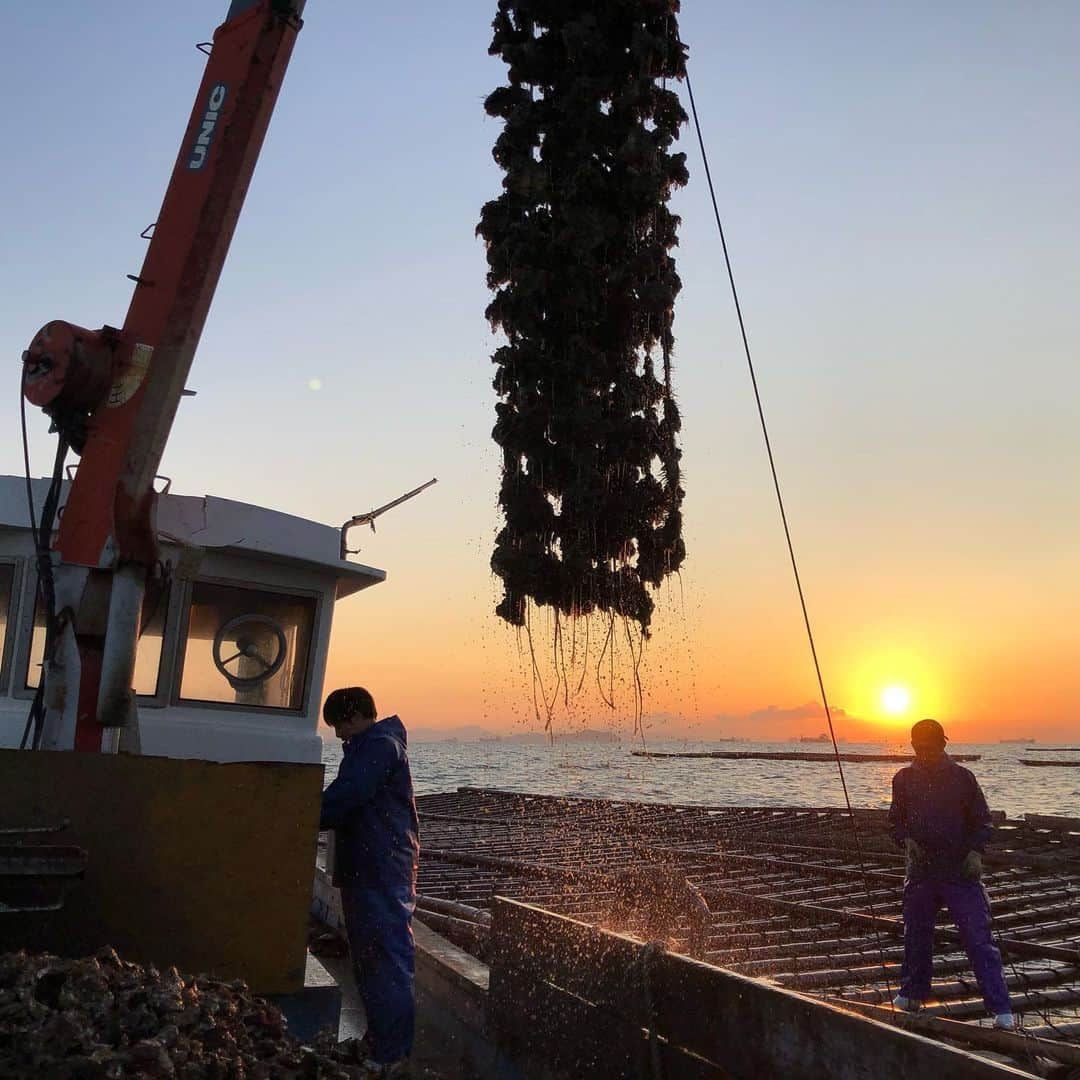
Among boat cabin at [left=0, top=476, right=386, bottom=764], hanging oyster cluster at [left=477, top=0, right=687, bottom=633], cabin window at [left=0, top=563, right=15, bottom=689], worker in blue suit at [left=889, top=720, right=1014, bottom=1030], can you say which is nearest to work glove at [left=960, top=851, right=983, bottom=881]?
worker in blue suit at [left=889, top=720, right=1014, bottom=1030]

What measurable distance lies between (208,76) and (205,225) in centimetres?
98

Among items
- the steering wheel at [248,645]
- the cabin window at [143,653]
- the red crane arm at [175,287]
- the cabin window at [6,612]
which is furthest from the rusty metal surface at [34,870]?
the steering wheel at [248,645]

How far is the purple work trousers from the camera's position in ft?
19.1

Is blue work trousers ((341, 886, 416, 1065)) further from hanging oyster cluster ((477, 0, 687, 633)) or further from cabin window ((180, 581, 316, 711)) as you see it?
hanging oyster cluster ((477, 0, 687, 633))

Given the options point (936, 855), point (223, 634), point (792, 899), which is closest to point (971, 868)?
point (936, 855)

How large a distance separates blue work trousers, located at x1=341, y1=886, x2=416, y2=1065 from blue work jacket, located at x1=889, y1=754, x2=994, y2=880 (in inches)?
128

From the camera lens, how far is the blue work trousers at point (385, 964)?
4.62 m

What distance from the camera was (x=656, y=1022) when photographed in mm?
3881

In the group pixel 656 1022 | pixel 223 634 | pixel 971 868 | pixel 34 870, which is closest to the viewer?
pixel 34 870

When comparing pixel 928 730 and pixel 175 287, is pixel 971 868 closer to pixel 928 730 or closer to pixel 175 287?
pixel 928 730

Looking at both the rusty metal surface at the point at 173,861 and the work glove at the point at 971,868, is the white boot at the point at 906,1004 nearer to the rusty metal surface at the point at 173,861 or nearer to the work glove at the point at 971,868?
the work glove at the point at 971,868

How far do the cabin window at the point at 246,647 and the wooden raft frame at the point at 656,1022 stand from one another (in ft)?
7.37

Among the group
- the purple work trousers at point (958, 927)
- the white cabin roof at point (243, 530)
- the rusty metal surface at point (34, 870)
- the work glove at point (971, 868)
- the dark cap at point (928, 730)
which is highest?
the white cabin roof at point (243, 530)

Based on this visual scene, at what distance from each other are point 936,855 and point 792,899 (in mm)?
3423
